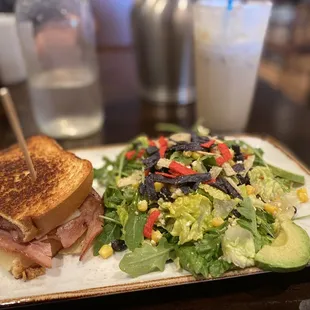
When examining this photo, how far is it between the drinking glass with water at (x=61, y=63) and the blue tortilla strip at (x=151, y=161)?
981 millimetres

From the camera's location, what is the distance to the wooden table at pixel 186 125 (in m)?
1.21

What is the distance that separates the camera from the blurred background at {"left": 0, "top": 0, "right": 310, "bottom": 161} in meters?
2.56

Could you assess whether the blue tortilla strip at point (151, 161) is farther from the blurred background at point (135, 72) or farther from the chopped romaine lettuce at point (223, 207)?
the blurred background at point (135, 72)

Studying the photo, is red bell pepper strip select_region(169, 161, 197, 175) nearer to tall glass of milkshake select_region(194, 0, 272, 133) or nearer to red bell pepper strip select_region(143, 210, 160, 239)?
red bell pepper strip select_region(143, 210, 160, 239)

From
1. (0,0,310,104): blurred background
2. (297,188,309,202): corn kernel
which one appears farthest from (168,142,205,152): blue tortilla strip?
(0,0,310,104): blurred background

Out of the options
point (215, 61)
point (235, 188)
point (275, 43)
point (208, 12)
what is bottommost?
point (275, 43)

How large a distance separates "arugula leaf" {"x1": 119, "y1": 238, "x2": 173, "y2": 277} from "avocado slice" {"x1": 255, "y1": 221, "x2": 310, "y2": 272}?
303 millimetres

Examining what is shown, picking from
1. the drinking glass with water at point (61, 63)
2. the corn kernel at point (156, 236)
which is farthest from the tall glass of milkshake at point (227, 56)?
the corn kernel at point (156, 236)

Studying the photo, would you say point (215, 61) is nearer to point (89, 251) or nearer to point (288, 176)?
point (288, 176)

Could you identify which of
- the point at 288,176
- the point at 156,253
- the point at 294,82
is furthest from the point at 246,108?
the point at 294,82

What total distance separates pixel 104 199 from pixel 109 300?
1.45 ft

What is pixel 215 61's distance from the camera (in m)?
2.27

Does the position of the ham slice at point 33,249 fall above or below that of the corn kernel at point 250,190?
below

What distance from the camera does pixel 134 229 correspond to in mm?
1374
